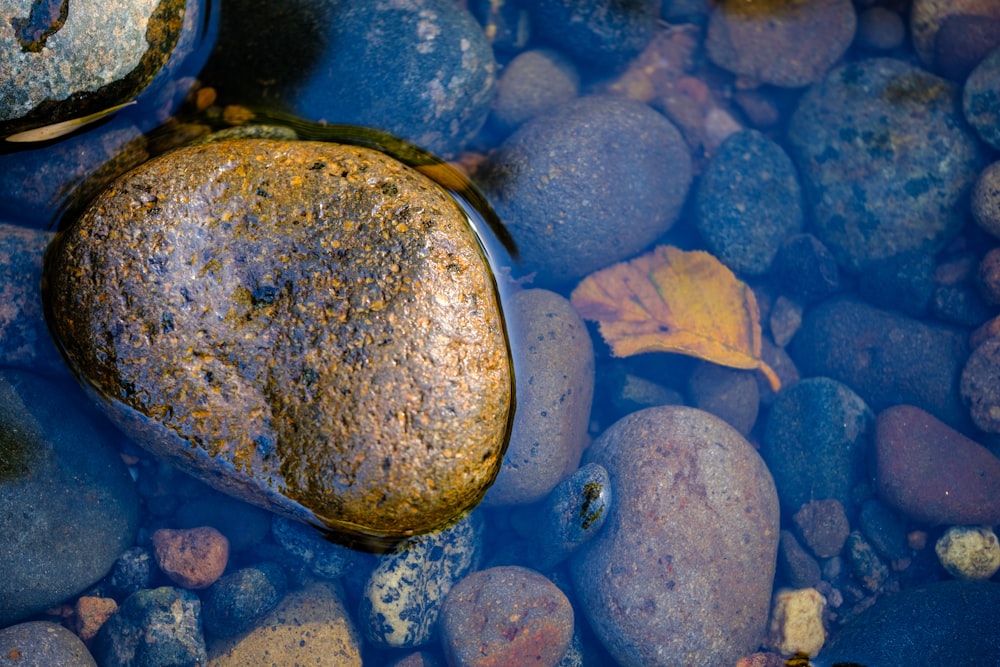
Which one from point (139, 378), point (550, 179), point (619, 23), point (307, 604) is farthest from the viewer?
point (619, 23)

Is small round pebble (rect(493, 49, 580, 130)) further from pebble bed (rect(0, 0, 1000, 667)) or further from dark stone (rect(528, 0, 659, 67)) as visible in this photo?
dark stone (rect(528, 0, 659, 67))

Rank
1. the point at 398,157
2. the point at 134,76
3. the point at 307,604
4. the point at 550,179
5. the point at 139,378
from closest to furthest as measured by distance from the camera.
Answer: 1. the point at 139,378
2. the point at 134,76
3. the point at 307,604
4. the point at 398,157
5. the point at 550,179

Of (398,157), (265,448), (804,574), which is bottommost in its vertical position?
(804,574)

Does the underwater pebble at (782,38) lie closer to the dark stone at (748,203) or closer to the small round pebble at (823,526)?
the dark stone at (748,203)

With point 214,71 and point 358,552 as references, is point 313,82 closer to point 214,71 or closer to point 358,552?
point 214,71

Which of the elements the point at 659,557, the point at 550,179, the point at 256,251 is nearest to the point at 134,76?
the point at 256,251

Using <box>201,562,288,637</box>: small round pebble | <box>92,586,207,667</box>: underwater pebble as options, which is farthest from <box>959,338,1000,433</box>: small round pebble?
<box>92,586,207,667</box>: underwater pebble

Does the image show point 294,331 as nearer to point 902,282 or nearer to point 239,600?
point 239,600
